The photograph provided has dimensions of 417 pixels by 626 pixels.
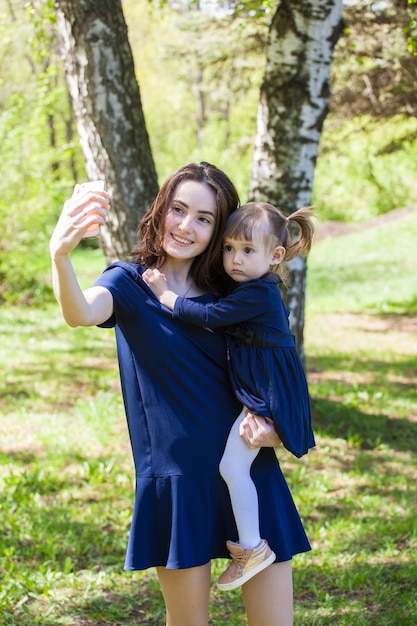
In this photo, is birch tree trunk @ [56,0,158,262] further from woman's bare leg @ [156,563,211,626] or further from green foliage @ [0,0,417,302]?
woman's bare leg @ [156,563,211,626]

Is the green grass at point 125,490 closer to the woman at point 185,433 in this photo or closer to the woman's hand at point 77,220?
the woman at point 185,433

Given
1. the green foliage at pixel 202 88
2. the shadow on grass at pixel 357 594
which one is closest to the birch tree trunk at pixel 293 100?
the green foliage at pixel 202 88

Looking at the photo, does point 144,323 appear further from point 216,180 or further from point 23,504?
point 23,504

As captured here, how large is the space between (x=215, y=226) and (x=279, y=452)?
3457mm

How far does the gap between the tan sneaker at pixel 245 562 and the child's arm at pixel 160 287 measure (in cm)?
73

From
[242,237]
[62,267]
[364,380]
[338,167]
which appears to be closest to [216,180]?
[242,237]

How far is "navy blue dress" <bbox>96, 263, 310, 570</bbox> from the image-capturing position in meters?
2.23

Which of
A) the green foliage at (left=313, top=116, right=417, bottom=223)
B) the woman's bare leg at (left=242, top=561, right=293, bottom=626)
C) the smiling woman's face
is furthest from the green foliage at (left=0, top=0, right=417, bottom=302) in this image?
the woman's bare leg at (left=242, top=561, right=293, bottom=626)

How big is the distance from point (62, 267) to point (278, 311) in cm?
69

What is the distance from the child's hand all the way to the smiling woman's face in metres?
0.07

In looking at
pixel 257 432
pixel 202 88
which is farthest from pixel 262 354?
pixel 202 88

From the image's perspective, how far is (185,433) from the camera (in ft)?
7.36

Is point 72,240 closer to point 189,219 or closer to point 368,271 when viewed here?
point 189,219

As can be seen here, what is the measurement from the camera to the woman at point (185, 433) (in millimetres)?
2223
